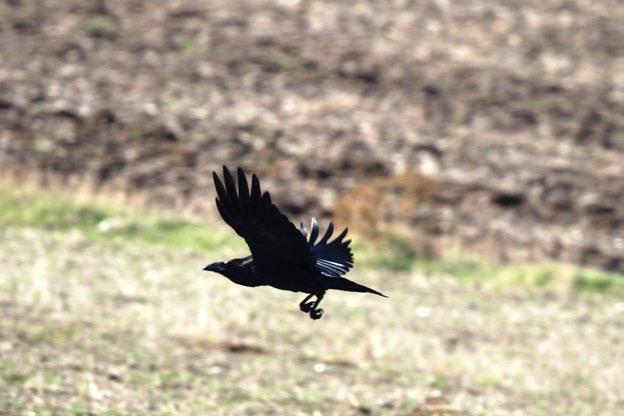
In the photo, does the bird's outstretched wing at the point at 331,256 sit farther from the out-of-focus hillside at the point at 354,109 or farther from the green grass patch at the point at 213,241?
the out-of-focus hillside at the point at 354,109

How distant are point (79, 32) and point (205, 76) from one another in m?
2.82

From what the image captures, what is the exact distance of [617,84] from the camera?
80.5 ft

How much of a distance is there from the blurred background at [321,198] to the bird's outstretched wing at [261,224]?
4263 millimetres

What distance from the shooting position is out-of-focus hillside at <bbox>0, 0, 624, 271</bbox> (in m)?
19.8

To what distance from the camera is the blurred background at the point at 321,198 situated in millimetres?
11758

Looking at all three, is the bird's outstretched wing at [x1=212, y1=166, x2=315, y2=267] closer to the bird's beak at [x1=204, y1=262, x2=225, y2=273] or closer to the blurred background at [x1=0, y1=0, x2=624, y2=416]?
the bird's beak at [x1=204, y1=262, x2=225, y2=273]

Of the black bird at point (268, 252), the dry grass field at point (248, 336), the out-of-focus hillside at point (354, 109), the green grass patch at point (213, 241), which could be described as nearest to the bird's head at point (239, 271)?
the black bird at point (268, 252)

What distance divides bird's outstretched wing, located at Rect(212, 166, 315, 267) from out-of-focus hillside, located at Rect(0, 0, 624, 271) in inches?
469

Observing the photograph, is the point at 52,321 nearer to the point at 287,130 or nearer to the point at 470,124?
the point at 287,130

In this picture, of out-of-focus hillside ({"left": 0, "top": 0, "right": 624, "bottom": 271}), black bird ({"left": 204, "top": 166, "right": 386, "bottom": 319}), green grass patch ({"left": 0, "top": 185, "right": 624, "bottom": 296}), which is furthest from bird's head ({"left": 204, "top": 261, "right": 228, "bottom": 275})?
out-of-focus hillside ({"left": 0, "top": 0, "right": 624, "bottom": 271})

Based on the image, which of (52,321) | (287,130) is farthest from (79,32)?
(52,321)

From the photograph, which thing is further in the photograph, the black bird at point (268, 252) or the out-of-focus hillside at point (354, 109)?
the out-of-focus hillside at point (354, 109)

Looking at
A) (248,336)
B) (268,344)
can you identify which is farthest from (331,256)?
(248,336)

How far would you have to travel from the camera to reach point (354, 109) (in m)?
22.6
